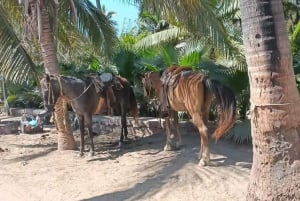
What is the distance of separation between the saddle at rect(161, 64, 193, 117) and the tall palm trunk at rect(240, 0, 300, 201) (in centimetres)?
432

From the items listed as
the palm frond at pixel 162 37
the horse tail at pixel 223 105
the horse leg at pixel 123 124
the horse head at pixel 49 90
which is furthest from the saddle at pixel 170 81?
the palm frond at pixel 162 37

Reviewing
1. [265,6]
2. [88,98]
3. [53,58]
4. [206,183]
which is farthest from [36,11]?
[265,6]

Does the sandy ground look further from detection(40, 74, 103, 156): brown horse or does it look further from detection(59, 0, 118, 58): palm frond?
detection(59, 0, 118, 58): palm frond

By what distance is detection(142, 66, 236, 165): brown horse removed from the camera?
25.3ft

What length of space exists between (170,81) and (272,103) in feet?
15.2

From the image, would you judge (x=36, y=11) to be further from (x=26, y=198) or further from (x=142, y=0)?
(x=26, y=198)

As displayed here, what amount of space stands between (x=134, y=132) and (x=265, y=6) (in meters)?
8.53

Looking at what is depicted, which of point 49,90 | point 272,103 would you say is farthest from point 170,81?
point 272,103

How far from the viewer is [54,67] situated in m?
10.6

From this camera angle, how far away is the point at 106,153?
32.9 feet

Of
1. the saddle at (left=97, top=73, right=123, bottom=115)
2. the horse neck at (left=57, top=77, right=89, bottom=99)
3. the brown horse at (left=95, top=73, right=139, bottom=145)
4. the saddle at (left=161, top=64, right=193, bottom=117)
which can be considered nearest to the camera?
the saddle at (left=161, top=64, right=193, bottom=117)

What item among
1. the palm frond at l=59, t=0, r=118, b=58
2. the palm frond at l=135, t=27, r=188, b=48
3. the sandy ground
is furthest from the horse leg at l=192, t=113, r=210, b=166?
the palm frond at l=135, t=27, r=188, b=48

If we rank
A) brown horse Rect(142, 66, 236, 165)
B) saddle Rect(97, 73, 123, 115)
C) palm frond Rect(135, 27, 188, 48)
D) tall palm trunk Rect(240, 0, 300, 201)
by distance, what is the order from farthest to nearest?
palm frond Rect(135, 27, 188, 48) → saddle Rect(97, 73, 123, 115) → brown horse Rect(142, 66, 236, 165) → tall palm trunk Rect(240, 0, 300, 201)

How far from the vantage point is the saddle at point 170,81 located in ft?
28.2
